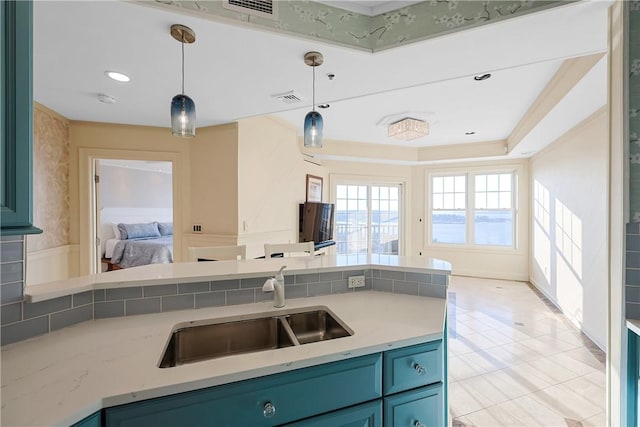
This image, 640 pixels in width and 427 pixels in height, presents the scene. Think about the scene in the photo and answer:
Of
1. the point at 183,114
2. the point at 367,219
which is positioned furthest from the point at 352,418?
the point at 367,219

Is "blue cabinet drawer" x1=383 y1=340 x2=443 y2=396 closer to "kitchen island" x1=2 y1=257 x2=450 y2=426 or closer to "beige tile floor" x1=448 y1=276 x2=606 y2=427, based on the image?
"kitchen island" x1=2 y1=257 x2=450 y2=426

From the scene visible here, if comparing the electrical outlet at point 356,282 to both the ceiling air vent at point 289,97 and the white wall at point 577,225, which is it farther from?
the white wall at point 577,225

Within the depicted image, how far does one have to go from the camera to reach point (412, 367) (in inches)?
44.4

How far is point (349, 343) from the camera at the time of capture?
1.06 metres

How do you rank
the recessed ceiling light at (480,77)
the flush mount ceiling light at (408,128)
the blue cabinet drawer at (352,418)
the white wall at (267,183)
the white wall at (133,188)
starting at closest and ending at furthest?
the blue cabinet drawer at (352,418) < the recessed ceiling light at (480,77) < the white wall at (267,183) < the flush mount ceiling light at (408,128) < the white wall at (133,188)

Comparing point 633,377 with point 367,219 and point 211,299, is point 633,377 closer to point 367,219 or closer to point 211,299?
point 211,299

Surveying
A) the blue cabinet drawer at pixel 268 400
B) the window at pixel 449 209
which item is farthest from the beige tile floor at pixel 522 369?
the window at pixel 449 209

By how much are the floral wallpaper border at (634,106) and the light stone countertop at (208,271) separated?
95 centimetres

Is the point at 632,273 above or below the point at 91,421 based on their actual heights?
above

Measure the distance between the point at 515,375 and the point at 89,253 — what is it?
4.61m

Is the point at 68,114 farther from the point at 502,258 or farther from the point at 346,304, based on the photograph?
the point at 502,258

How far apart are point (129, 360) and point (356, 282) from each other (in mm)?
1191

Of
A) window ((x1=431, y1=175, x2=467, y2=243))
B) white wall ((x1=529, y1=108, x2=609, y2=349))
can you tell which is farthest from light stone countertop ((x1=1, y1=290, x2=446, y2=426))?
window ((x1=431, y1=175, x2=467, y2=243))

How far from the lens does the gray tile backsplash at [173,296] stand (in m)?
1.06
